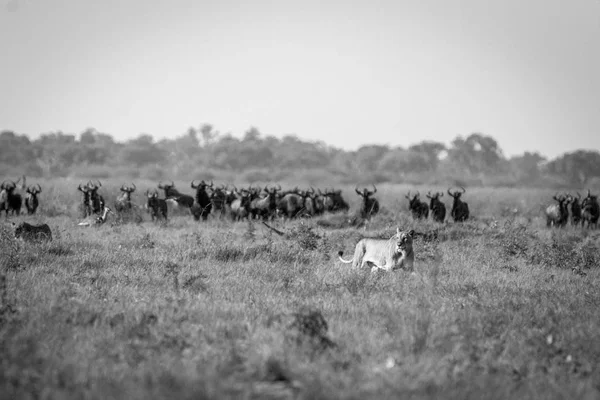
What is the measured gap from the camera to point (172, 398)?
492 centimetres

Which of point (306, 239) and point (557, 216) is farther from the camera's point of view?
point (557, 216)

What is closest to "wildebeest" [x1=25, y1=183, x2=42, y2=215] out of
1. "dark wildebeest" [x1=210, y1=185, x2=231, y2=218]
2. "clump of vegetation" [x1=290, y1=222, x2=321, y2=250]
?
"dark wildebeest" [x1=210, y1=185, x2=231, y2=218]

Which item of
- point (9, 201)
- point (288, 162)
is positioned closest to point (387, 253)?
point (9, 201)

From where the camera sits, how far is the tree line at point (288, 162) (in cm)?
6034

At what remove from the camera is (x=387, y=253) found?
12.1m

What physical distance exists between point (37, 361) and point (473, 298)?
21.0 ft

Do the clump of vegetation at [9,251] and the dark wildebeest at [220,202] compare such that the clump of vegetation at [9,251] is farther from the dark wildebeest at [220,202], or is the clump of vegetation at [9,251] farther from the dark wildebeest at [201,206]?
the dark wildebeest at [220,202]

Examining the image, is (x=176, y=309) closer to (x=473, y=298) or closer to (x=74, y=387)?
(x=74, y=387)

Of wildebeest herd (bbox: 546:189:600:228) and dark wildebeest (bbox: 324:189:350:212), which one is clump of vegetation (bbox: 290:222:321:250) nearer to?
dark wildebeest (bbox: 324:189:350:212)

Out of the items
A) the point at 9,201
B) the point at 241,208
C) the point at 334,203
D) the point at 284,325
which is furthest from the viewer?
the point at 334,203

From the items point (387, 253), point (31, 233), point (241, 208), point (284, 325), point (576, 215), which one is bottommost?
point (284, 325)

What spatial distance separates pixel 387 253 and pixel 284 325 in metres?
5.27

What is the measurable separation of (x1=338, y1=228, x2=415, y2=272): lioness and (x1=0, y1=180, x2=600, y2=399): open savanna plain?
1.43 feet

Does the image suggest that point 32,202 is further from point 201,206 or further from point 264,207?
point 264,207
